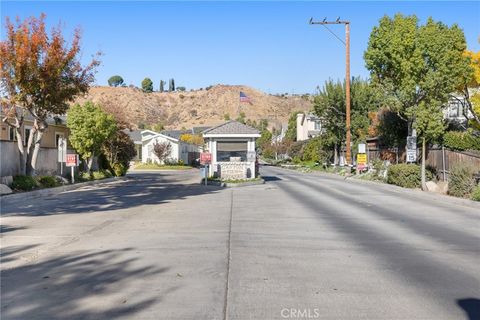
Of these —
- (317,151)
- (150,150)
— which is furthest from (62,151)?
(150,150)

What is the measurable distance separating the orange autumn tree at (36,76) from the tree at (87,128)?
536 cm

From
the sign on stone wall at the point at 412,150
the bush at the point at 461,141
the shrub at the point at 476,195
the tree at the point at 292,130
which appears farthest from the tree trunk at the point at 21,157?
the tree at the point at 292,130

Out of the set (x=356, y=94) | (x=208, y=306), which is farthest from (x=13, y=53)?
(x=356, y=94)

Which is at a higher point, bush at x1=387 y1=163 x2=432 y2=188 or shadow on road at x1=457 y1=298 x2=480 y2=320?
bush at x1=387 y1=163 x2=432 y2=188

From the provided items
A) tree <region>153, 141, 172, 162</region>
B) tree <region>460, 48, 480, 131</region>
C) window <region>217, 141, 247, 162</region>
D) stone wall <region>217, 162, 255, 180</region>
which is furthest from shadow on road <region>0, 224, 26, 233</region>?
tree <region>153, 141, 172, 162</region>

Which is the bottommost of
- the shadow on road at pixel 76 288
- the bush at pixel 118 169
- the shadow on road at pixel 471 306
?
the shadow on road at pixel 471 306

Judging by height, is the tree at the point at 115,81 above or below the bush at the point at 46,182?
above

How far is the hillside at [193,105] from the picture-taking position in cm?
14875

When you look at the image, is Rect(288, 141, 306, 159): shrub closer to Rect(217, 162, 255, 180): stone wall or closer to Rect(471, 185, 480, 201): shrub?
Rect(217, 162, 255, 180): stone wall

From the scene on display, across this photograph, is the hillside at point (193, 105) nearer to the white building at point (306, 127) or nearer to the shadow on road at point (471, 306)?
the white building at point (306, 127)

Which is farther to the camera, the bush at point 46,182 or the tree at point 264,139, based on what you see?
the tree at point 264,139

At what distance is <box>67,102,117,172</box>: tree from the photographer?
3116cm

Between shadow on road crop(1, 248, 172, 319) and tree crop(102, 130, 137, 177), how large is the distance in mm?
28860

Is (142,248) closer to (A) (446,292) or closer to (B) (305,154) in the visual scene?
(A) (446,292)
